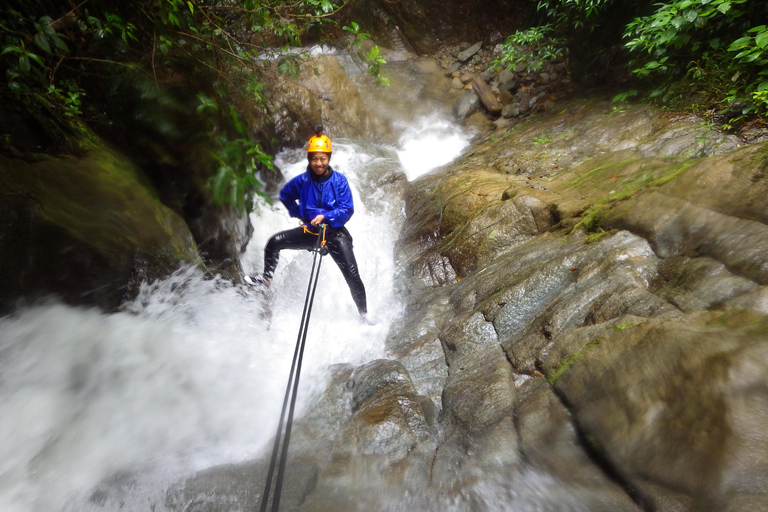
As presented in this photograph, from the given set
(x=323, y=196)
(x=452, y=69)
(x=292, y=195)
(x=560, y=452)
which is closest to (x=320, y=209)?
(x=323, y=196)

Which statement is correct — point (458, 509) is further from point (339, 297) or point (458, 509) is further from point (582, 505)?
point (339, 297)

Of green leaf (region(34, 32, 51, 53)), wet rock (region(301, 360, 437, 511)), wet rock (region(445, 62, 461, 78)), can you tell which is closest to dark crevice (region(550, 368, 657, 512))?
wet rock (region(301, 360, 437, 511))

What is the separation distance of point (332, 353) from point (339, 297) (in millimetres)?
1455

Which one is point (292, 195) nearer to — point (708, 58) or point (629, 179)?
point (629, 179)

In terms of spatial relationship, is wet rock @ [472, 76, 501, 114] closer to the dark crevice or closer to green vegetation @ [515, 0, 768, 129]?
green vegetation @ [515, 0, 768, 129]

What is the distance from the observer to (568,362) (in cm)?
234

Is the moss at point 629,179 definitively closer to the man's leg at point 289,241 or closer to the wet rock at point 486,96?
the man's leg at point 289,241

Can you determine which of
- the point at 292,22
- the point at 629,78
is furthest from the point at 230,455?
the point at 629,78

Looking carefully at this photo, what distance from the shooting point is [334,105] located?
9609mm

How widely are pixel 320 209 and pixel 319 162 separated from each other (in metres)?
0.55

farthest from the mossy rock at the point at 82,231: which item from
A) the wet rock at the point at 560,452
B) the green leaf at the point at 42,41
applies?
the wet rock at the point at 560,452

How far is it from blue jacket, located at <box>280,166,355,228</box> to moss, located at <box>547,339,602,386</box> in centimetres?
273

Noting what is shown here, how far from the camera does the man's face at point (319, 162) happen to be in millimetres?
3930

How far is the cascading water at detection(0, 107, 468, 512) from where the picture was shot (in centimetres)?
228
